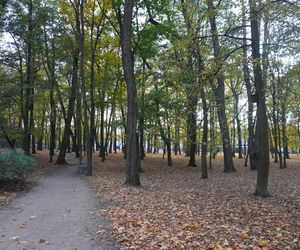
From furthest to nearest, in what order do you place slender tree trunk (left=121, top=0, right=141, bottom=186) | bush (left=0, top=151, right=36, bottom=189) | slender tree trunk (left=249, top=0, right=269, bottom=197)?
1. slender tree trunk (left=121, top=0, right=141, bottom=186)
2. bush (left=0, top=151, right=36, bottom=189)
3. slender tree trunk (left=249, top=0, right=269, bottom=197)

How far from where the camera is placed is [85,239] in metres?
5.92

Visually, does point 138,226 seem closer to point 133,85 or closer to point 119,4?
point 133,85

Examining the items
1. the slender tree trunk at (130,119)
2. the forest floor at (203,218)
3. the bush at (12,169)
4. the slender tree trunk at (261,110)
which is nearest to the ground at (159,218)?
the forest floor at (203,218)

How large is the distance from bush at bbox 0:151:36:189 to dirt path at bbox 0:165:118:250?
3.37 ft

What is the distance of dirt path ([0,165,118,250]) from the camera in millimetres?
5680

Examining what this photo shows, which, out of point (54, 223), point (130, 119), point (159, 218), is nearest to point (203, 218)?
point (159, 218)

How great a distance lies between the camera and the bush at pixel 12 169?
11.2 metres

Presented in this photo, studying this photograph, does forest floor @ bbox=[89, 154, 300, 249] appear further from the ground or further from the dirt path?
the dirt path

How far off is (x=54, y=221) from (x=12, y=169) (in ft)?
16.6

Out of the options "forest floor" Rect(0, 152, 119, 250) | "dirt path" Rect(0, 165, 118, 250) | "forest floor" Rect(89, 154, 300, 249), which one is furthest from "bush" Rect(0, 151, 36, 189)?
"forest floor" Rect(89, 154, 300, 249)

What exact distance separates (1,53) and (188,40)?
13.3 m

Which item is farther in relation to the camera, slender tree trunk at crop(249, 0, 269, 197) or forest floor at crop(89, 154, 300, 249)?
slender tree trunk at crop(249, 0, 269, 197)

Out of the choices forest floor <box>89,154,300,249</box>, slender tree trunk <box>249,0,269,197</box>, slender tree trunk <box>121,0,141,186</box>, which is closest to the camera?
forest floor <box>89,154,300,249</box>

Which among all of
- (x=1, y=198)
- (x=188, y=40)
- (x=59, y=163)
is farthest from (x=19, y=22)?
(x=188, y=40)
